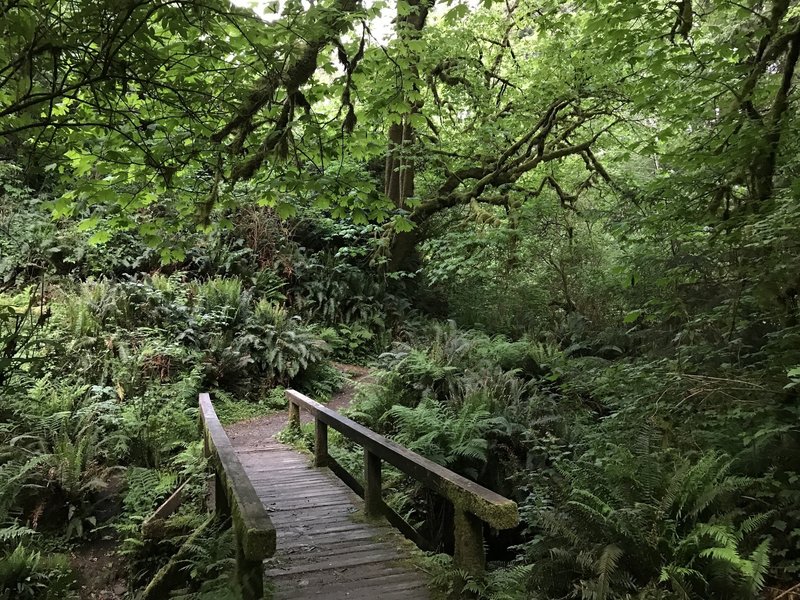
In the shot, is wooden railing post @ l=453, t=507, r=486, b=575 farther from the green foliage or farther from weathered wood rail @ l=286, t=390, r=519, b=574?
the green foliage

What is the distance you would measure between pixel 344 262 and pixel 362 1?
10.6 meters

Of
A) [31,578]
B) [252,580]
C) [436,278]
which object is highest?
[436,278]

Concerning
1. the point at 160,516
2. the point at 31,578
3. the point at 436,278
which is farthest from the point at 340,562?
the point at 436,278

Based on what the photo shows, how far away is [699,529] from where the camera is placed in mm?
2959

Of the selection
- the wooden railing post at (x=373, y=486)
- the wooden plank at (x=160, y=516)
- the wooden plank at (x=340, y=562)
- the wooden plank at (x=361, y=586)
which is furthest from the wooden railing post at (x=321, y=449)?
the wooden plank at (x=361, y=586)

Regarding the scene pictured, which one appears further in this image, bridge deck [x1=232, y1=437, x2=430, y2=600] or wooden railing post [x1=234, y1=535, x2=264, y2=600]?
bridge deck [x1=232, y1=437, x2=430, y2=600]

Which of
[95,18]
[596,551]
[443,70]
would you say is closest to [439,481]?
[596,551]

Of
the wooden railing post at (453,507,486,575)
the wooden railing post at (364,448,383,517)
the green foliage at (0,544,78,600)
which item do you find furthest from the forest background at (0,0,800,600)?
the wooden railing post at (364,448,383,517)

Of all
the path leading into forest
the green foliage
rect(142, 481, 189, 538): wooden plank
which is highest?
the path leading into forest

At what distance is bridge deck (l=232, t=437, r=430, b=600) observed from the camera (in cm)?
368

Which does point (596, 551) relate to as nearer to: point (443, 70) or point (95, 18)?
point (95, 18)

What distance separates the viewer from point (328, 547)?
4.41 metres

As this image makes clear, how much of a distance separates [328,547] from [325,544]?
0.06 m

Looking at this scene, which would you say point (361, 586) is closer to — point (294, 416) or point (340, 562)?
point (340, 562)
